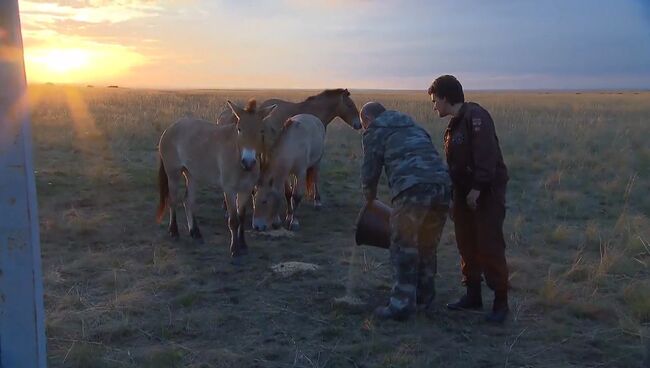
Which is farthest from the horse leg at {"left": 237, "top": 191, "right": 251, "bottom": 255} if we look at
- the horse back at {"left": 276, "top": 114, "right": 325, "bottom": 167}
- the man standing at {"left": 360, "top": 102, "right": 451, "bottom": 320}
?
the man standing at {"left": 360, "top": 102, "right": 451, "bottom": 320}

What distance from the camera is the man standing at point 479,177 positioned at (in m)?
4.82

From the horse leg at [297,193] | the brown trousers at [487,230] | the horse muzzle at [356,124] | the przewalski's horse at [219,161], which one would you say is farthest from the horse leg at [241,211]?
the horse muzzle at [356,124]

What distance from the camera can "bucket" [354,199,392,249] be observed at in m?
5.56

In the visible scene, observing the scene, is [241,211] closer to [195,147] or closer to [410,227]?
[195,147]

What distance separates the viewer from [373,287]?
20.4 feet

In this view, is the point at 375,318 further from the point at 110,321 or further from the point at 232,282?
the point at 110,321

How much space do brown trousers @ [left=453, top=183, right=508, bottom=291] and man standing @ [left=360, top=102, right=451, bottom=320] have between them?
0.67 ft

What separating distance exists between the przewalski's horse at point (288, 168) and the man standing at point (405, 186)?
2.73 metres

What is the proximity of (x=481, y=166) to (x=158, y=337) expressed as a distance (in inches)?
122

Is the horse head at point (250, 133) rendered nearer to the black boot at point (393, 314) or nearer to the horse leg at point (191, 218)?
the horse leg at point (191, 218)

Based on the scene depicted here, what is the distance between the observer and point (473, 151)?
191 inches

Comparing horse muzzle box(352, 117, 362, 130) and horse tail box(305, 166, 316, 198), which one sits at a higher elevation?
horse muzzle box(352, 117, 362, 130)

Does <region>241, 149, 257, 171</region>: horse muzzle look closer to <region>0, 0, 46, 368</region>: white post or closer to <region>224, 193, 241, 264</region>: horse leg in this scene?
<region>224, 193, 241, 264</region>: horse leg

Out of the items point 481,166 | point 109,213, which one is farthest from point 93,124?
A: point 481,166
